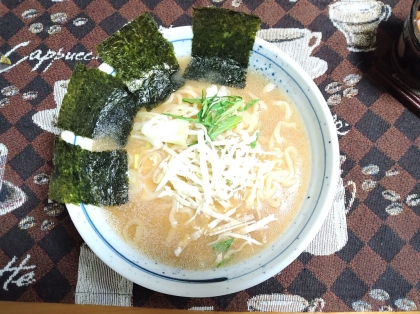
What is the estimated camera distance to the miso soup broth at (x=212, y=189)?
1.38 meters

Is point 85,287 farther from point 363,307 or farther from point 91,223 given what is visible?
point 363,307

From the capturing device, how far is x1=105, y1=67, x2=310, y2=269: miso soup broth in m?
1.38

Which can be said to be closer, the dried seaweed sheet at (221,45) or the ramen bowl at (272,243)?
the ramen bowl at (272,243)

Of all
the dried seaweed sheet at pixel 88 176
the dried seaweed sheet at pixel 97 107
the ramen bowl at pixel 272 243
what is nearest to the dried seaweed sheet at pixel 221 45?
the ramen bowl at pixel 272 243

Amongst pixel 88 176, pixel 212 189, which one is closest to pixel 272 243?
pixel 212 189

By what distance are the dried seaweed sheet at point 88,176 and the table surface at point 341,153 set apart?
20cm

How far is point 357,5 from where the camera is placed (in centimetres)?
172

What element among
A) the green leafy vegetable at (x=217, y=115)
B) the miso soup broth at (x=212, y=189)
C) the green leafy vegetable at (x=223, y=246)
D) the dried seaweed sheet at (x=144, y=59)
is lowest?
the green leafy vegetable at (x=223, y=246)

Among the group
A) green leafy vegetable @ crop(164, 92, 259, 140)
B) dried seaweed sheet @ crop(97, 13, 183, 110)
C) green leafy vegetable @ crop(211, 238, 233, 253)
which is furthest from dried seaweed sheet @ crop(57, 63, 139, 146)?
green leafy vegetable @ crop(211, 238, 233, 253)

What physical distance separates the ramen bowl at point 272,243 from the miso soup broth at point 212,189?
3 cm

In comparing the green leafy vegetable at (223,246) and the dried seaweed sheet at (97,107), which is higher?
the dried seaweed sheet at (97,107)

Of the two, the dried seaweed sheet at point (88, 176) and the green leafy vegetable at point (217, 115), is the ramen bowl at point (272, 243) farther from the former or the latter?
the green leafy vegetable at point (217, 115)

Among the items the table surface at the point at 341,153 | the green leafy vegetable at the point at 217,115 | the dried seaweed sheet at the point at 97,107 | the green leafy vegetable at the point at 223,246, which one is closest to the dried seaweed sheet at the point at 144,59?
the dried seaweed sheet at the point at 97,107

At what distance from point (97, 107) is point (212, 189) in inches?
20.0
